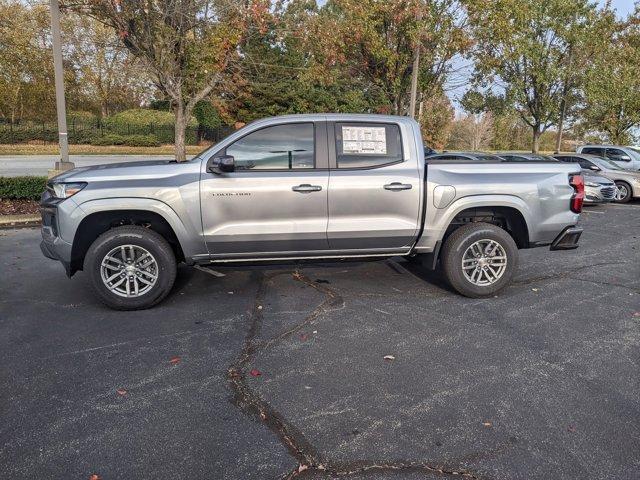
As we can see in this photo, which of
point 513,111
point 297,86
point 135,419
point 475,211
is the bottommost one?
point 135,419

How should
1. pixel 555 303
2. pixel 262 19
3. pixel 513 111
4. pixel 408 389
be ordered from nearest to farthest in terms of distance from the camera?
pixel 408 389, pixel 555 303, pixel 262 19, pixel 513 111

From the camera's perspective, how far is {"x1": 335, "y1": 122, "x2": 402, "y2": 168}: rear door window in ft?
16.5

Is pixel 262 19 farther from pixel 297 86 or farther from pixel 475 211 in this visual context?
pixel 297 86

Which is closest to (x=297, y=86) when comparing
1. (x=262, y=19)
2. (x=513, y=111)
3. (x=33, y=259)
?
(x=513, y=111)

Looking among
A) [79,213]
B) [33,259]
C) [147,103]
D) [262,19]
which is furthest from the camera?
[147,103]

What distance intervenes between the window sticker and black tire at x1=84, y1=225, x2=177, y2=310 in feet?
6.68

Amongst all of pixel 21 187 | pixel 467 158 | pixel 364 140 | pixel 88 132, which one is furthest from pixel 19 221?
pixel 88 132

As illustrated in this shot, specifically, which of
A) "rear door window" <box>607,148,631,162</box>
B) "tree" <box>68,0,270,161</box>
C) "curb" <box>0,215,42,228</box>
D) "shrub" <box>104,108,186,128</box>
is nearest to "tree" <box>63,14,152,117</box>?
"shrub" <box>104,108,186,128</box>

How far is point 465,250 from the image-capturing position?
526 centimetres

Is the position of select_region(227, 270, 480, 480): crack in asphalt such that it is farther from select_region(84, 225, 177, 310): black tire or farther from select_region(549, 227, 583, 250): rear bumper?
select_region(549, 227, 583, 250): rear bumper

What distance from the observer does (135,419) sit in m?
2.99

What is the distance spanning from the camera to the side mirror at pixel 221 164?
463 cm

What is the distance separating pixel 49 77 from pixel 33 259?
38739mm

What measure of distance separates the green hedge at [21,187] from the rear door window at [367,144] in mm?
7941
